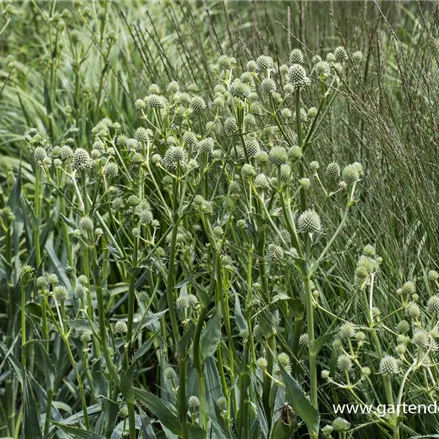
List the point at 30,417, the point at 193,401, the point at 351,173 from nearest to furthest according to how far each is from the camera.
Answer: the point at 351,173 → the point at 193,401 → the point at 30,417

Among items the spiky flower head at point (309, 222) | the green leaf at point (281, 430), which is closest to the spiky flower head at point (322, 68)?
the spiky flower head at point (309, 222)

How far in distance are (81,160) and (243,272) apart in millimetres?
1009

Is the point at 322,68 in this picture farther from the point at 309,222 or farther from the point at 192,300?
the point at 192,300

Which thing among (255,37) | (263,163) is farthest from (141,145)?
(255,37)

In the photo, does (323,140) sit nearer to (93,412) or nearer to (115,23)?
(93,412)

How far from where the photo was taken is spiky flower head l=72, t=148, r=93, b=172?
1.94 metres

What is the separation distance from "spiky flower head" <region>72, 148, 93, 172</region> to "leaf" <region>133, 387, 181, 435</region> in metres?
0.53

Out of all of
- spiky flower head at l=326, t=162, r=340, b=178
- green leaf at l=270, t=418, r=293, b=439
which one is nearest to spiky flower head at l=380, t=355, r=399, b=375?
green leaf at l=270, t=418, r=293, b=439

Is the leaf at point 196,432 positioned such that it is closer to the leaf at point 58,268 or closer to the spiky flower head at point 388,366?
the spiky flower head at point 388,366

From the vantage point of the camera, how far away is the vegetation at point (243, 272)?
1.79 metres

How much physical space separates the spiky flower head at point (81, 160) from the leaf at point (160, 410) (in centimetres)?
53

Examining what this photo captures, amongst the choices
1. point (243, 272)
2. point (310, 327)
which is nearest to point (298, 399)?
point (310, 327)

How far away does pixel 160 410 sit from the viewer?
1863 mm

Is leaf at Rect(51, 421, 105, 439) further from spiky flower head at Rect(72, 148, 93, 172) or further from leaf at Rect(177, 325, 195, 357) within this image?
spiky flower head at Rect(72, 148, 93, 172)
